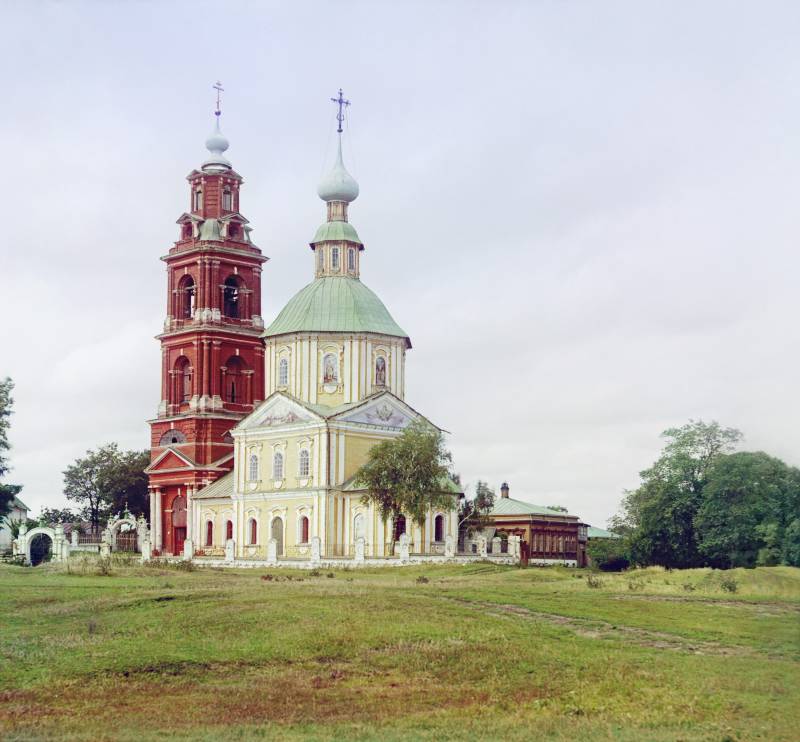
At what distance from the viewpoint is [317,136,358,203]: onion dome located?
7031 centimetres

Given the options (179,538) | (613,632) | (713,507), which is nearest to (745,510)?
(713,507)

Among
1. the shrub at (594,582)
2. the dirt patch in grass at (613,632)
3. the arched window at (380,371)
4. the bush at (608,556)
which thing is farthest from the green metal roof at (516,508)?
the dirt patch in grass at (613,632)

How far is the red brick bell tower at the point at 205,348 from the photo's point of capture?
7456cm

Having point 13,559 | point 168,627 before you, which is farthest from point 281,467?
point 168,627

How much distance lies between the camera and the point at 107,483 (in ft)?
283

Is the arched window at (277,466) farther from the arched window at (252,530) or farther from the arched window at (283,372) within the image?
the arched window at (283,372)

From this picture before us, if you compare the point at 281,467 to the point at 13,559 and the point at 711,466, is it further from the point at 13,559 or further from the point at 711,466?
the point at 711,466

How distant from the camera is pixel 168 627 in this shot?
1115 inches

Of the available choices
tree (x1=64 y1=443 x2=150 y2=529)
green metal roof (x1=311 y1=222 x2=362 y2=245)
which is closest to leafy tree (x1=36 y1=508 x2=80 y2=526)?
tree (x1=64 y1=443 x2=150 y2=529)

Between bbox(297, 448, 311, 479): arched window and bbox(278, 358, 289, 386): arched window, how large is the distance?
4431 millimetres

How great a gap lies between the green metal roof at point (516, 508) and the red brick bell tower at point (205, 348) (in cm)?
1557

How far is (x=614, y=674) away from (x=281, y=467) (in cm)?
4230

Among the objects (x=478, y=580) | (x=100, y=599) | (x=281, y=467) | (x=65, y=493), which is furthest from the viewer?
(x=65, y=493)

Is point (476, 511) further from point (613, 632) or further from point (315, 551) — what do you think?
point (613, 632)
